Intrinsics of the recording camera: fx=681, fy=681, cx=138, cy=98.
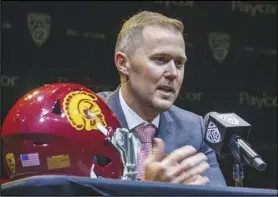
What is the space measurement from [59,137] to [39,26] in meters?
1.57

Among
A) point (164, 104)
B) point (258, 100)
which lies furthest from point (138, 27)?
point (258, 100)

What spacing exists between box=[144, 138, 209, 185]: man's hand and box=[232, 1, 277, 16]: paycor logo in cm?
193

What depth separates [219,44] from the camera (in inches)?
126

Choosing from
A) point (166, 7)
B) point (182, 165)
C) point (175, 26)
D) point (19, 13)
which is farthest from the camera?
point (166, 7)

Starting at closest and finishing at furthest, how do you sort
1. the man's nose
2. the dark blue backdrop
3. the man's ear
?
1. the man's nose
2. the man's ear
3. the dark blue backdrop

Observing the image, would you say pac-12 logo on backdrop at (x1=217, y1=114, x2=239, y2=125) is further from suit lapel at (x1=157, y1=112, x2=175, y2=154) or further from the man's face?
suit lapel at (x1=157, y1=112, x2=175, y2=154)

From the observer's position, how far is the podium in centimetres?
110

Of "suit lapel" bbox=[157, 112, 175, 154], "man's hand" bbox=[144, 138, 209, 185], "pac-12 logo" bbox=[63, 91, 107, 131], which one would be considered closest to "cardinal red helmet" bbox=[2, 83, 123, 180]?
"pac-12 logo" bbox=[63, 91, 107, 131]

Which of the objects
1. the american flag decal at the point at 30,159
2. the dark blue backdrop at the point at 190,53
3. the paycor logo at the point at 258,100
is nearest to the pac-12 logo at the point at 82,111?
the american flag decal at the point at 30,159

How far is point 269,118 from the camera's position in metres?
3.29

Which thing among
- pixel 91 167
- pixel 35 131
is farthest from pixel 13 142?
pixel 91 167

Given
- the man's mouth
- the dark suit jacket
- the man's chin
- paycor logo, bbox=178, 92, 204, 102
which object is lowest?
paycor logo, bbox=178, 92, 204, 102

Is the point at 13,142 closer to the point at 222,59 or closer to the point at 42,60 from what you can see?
the point at 42,60

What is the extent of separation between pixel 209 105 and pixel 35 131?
1.78m
